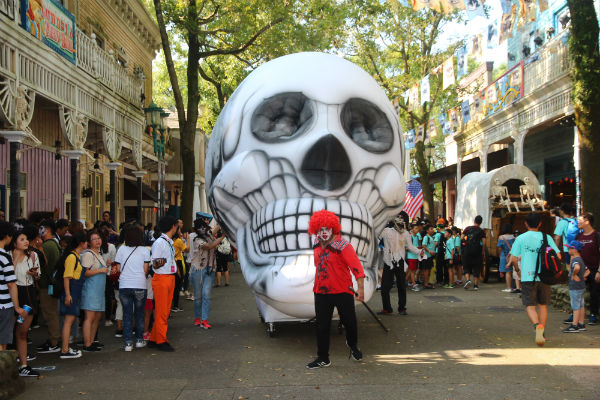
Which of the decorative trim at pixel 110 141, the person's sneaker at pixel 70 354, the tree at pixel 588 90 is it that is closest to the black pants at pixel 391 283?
the tree at pixel 588 90

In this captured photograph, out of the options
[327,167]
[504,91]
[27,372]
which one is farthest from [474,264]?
[27,372]

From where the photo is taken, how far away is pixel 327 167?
7.09 meters

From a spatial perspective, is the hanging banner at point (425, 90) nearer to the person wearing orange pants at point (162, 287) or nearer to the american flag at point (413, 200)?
the american flag at point (413, 200)

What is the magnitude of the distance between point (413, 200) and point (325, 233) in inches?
681

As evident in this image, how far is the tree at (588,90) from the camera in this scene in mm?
10359

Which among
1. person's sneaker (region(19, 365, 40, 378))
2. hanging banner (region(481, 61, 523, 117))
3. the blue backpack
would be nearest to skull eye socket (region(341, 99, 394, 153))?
the blue backpack

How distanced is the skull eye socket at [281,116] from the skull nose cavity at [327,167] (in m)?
0.42

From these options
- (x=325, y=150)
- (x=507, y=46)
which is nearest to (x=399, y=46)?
(x=507, y=46)

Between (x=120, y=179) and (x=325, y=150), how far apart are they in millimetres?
17985

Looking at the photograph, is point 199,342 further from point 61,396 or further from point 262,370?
point 61,396

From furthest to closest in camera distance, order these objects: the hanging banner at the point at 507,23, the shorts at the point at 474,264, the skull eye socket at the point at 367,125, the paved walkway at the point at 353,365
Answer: the shorts at the point at 474,264 < the hanging banner at the point at 507,23 < the skull eye socket at the point at 367,125 < the paved walkway at the point at 353,365

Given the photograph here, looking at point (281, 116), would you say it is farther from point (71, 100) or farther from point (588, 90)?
point (71, 100)

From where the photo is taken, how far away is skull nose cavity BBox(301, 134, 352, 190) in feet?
23.0

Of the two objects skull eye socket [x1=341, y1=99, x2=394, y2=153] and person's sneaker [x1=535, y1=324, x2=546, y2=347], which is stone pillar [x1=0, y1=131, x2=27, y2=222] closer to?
skull eye socket [x1=341, y1=99, x2=394, y2=153]
